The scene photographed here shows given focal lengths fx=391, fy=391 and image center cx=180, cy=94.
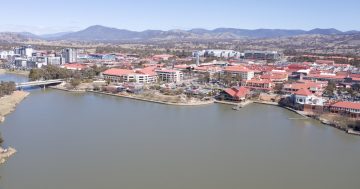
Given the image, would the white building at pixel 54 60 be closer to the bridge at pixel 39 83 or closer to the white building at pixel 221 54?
the bridge at pixel 39 83

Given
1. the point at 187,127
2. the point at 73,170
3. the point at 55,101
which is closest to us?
the point at 73,170

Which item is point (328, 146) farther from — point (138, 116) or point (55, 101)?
point (55, 101)

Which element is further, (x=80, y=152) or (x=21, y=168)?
(x=80, y=152)

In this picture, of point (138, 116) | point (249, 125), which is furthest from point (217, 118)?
point (138, 116)

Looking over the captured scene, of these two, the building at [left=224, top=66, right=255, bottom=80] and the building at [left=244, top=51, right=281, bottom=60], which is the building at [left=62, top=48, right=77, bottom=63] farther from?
the building at [left=244, top=51, right=281, bottom=60]

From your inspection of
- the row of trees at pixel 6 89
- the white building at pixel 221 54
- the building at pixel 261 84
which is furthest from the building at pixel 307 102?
the white building at pixel 221 54

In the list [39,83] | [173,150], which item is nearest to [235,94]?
[173,150]

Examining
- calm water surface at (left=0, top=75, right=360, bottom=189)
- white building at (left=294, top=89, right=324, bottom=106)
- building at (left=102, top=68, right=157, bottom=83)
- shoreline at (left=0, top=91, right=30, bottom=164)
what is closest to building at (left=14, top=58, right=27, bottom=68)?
building at (left=102, top=68, right=157, bottom=83)
